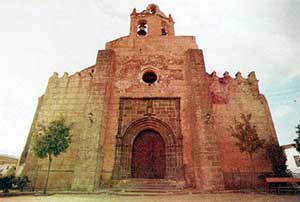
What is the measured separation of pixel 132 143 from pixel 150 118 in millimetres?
1541

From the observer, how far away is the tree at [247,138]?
984 centimetres

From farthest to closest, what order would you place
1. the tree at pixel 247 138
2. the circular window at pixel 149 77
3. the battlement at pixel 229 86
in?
1. the battlement at pixel 229 86
2. the circular window at pixel 149 77
3. the tree at pixel 247 138

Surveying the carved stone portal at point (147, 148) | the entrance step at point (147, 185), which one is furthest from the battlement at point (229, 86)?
the entrance step at point (147, 185)

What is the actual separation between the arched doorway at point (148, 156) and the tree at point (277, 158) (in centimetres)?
542

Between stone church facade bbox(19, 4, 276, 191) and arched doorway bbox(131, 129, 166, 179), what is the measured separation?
45 mm

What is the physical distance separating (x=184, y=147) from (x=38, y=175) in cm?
748

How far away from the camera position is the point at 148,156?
9750mm

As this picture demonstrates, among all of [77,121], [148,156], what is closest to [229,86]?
[148,156]

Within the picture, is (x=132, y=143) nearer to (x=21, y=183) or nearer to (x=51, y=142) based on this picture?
(x=51, y=142)

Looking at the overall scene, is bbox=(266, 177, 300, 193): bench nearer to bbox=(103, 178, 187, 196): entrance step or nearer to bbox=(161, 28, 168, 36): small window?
bbox=(103, 178, 187, 196): entrance step

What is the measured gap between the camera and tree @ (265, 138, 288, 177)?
973 cm

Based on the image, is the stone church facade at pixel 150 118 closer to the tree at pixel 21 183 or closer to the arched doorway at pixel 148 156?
the arched doorway at pixel 148 156

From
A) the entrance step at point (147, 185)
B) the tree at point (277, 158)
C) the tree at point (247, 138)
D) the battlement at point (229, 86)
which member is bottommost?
the entrance step at point (147, 185)

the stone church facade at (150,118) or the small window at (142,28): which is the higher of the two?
the small window at (142,28)
